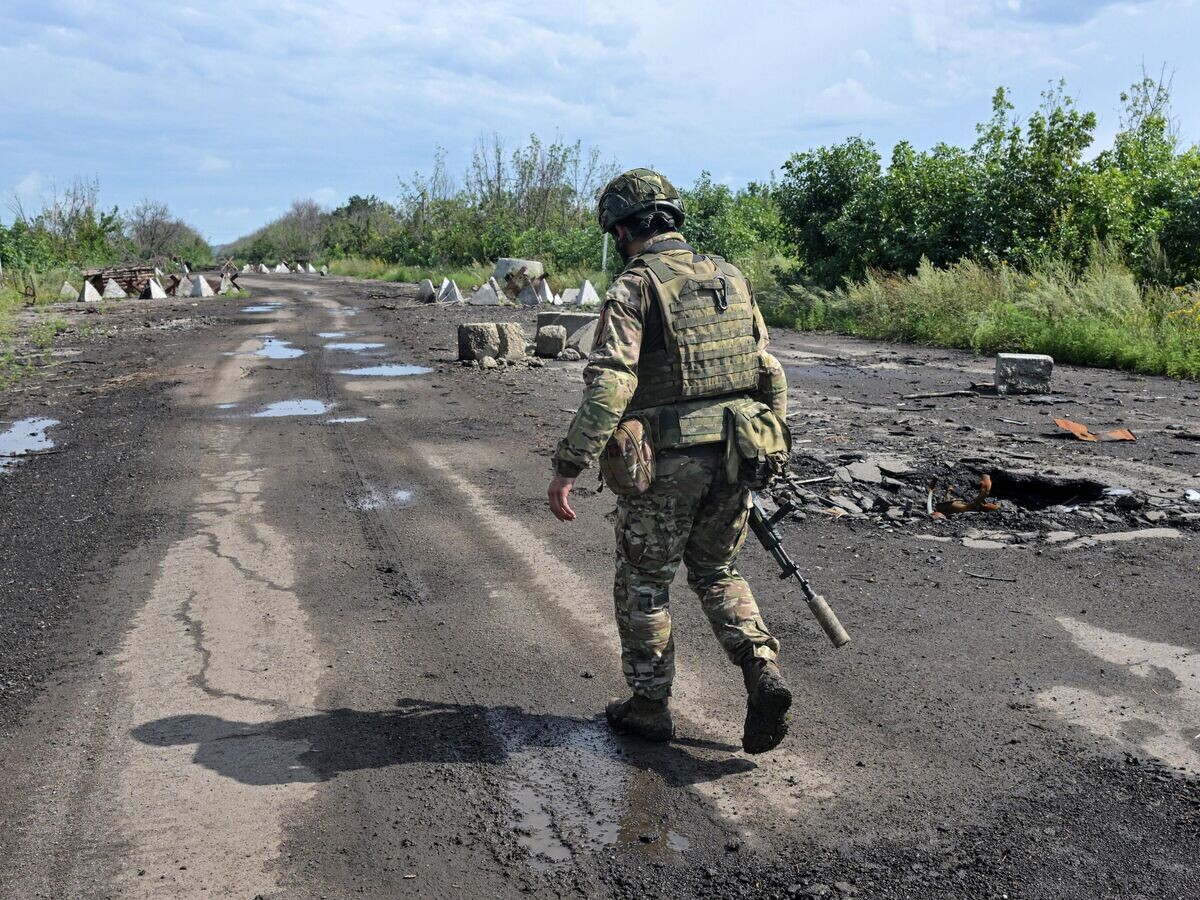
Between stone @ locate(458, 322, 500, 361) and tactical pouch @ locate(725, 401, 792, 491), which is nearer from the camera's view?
tactical pouch @ locate(725, 401, 792, 491)

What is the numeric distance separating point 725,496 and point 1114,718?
1.69 m

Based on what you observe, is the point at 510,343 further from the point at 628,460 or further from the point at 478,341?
the point at 628,460

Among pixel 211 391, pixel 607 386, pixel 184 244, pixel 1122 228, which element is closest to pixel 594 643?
pixel 607 386

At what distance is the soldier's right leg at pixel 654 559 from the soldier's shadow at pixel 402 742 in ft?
0.79

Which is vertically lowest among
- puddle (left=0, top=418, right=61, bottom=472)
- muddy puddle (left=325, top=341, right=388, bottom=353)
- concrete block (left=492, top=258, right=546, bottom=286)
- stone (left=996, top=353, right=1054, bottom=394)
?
puddle (left=0, top=418, right=61, bottom=472)

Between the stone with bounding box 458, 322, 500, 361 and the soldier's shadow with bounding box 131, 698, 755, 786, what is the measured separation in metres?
10.3

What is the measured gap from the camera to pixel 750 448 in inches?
135

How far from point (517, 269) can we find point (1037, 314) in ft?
47.8

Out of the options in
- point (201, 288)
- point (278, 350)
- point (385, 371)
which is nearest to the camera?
point (385, 371)

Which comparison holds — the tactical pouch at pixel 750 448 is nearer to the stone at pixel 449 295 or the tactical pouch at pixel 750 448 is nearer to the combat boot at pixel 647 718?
the combat boot at pixel 647 718

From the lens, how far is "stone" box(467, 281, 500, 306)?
85.5ft

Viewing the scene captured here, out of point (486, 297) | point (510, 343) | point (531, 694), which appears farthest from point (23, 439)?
point (486, 297)

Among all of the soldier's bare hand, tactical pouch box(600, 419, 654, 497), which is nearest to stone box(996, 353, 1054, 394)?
tactical pouch box(600, 419, 654, 497)

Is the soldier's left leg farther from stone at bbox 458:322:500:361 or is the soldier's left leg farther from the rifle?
stone at bbox 458:322:500:361
